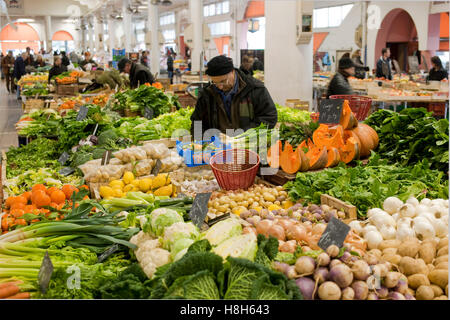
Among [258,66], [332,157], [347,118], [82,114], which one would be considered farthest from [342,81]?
[258,66]

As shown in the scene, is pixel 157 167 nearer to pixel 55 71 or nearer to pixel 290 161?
Result: pixel 290 161

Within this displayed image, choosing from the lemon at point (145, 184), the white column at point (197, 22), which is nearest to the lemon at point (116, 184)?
the lemon at point (145, 184)

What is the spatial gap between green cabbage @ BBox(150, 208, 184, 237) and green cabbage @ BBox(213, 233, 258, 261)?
19.0 inches

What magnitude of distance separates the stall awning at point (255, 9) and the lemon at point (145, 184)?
69.9 feet

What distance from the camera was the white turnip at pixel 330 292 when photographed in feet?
5.44

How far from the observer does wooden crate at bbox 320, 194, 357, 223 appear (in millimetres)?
2569

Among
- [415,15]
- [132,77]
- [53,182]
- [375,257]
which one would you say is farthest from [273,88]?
[415,15]

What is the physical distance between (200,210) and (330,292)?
1.01m

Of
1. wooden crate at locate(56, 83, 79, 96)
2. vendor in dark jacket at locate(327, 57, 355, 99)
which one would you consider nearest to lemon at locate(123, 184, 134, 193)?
vendor in dark jacket at locate(327, 57, 355, 99)

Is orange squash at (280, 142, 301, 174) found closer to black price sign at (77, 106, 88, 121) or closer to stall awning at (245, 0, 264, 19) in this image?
black price sign at (77, 106, 88, 121)

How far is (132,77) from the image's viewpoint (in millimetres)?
8539

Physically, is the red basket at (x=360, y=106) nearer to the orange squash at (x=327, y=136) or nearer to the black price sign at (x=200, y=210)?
the orange squash at (x=327, y=136)

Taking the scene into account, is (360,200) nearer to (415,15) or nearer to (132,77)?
(132,77)
